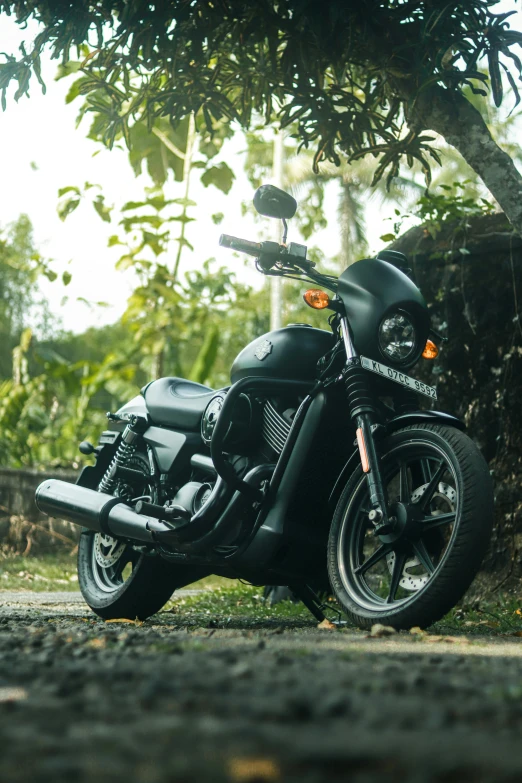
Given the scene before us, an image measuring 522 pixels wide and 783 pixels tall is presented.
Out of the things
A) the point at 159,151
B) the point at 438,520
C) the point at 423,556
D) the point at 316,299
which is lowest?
the point at 423,556

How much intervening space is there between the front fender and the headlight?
0.94 ft

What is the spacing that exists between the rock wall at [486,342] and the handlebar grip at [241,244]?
2.13 metres

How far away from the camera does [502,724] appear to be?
1628mm

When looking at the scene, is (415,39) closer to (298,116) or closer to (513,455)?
(298,116)

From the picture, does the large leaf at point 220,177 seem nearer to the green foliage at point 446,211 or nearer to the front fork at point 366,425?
the green foliage at point 446,211

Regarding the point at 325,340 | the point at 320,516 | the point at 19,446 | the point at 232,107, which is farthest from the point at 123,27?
the point at 19,446

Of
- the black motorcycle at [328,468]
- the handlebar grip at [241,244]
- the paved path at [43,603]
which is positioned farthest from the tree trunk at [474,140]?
the paved path at [43,603]

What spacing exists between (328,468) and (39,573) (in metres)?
5.20

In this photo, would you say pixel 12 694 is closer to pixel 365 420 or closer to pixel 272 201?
pixel 365 420

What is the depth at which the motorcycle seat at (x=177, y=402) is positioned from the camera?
4.83 metres

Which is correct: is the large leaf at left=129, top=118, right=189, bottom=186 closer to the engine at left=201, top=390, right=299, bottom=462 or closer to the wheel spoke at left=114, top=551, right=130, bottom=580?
the wheel spoke at left=114, top=551, right=130, bottom=580

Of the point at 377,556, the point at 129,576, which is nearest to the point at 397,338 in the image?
the point at 377,556

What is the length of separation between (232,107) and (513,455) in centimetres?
287

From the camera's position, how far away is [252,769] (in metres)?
1.31
